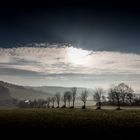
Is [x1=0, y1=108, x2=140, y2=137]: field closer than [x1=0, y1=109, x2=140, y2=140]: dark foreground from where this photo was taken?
No

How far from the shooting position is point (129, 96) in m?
198

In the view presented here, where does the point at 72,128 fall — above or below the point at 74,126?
below

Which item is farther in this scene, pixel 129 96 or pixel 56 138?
pixel 129 96

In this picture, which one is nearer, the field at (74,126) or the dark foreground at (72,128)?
the dark foreground at (72,128)

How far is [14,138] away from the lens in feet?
78.4

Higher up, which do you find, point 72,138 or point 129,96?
point 129,96

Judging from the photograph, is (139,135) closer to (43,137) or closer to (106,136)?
(106,136)

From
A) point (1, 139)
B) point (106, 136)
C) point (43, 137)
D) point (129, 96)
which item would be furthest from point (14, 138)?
point (129, 96)

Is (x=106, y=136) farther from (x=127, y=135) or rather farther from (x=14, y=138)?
(x=14, y=138)

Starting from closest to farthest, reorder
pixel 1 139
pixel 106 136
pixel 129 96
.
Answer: pixel 1 139
pixel 106 136
pixel 129 96

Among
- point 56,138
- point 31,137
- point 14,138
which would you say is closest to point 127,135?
point 56,138

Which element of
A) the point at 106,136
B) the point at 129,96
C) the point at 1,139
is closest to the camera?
the point at 1,139

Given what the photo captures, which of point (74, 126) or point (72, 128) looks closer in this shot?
point (72, 128)

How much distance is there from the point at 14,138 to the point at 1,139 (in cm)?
129
